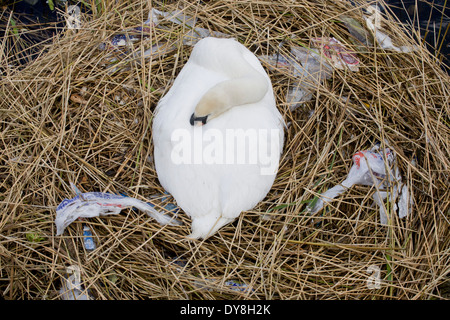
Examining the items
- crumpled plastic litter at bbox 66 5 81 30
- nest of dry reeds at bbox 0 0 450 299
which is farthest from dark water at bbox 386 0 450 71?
crumpled plastic litter at bbox 66 5 81 30

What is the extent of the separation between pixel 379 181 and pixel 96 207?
1.86 m

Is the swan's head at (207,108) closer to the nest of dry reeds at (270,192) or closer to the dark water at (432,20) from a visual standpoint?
the nest of dry reeds at (270,192)

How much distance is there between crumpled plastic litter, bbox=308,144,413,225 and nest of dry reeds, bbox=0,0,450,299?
0.06 m

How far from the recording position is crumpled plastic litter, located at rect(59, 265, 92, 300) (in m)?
2.38

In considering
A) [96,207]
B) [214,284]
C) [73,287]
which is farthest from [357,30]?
[73,287]

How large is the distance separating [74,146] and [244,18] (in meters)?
1.67

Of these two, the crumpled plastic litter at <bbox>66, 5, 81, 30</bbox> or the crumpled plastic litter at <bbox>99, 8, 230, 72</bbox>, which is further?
the crumpled plastic litter at <bbox>66, 5, 81, 30</bbox>

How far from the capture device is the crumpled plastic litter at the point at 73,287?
2385 millimetres

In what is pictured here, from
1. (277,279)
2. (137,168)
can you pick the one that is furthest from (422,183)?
(137,168)

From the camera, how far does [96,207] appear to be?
2.54 m

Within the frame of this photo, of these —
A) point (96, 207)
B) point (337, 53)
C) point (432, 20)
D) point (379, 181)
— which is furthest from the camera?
point (432, 20)

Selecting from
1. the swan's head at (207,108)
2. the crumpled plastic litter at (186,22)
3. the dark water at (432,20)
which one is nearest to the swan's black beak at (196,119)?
the swan's head at (207,108)

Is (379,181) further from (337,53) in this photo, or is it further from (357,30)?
(357,30)

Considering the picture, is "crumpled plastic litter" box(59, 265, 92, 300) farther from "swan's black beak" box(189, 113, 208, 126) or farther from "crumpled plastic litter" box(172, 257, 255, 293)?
"swan's black beak" box(189, 113, 208, 126)
